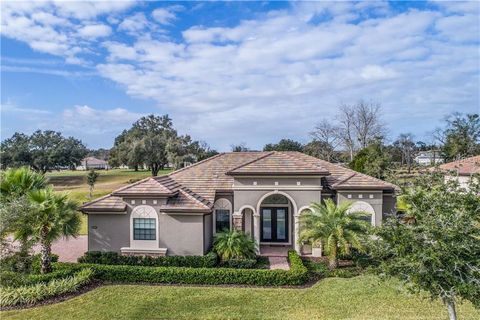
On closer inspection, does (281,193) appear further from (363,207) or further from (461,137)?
(461,137)

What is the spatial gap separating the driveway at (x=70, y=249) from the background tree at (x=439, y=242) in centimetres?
1792

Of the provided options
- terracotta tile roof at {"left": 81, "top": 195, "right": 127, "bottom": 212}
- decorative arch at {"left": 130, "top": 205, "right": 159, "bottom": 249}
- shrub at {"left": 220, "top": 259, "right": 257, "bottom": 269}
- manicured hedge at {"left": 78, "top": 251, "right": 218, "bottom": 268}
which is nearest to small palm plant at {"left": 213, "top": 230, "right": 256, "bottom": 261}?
shrub at {"left": 220, "top": 259, "right": 257, "bottom": 269}

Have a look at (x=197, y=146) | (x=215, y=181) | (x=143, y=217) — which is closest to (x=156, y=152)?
(x=197, y=146)

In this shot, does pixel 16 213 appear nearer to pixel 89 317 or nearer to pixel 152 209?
pixel 89 317

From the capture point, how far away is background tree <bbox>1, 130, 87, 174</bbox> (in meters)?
60.4

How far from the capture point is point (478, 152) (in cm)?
5731

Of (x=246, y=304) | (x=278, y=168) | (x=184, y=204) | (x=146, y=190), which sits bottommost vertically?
(x=246, y=304)

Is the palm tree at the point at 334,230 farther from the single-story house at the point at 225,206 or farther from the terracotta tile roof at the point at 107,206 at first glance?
the terracotta tile roof at the point at 107,206

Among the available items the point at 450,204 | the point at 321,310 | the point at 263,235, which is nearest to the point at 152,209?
the point at 263,235

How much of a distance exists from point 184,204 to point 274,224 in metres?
6.65

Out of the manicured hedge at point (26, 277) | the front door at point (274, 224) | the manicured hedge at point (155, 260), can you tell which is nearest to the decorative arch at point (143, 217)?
the manicured hedge at point (155, 260)

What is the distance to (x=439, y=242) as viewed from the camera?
22.1 feet

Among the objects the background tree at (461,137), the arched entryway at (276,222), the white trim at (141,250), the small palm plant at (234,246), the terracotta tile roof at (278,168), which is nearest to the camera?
the small palm plant at (234,246)

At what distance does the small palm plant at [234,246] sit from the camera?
17.1 m
